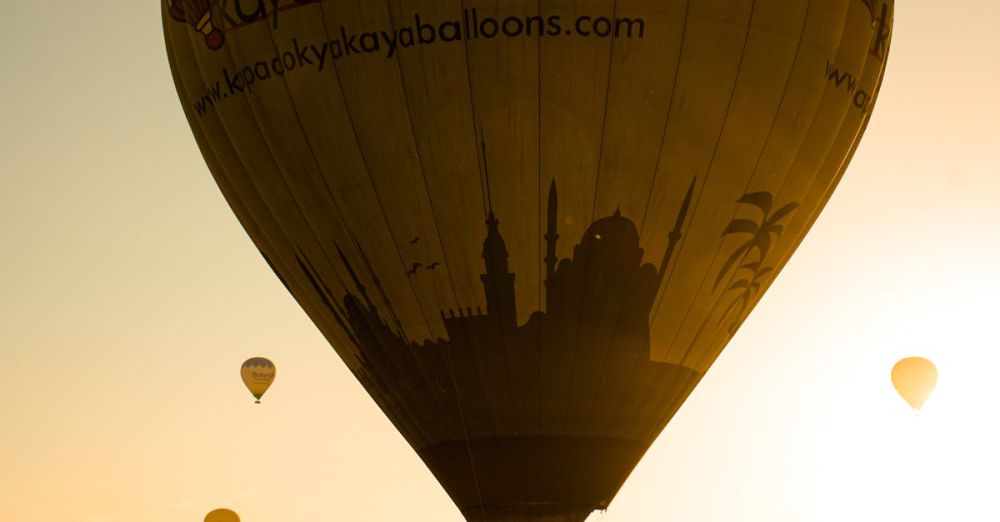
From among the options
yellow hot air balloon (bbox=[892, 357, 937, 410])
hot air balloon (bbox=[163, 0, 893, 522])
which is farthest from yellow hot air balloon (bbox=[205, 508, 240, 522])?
hot air balloon (bbox=[163, 0, 893, 522])

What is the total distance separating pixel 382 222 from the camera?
600 inches

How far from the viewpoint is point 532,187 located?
48.3ft

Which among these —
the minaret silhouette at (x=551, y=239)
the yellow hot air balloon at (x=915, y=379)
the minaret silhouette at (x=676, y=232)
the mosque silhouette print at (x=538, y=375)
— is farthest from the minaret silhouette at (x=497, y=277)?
the yellow hot air balloon at (x=915, y=379)

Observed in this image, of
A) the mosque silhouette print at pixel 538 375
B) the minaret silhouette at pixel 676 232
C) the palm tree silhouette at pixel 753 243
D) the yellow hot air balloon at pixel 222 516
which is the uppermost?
the yellow hot air balloon at pixel 222 516

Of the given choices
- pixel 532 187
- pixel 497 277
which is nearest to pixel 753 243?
pixel 532 187

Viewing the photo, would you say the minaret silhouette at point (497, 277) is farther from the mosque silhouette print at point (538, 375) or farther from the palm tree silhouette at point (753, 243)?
the palm tree silhouette at point (753, 243)

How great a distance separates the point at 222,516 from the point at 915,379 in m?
14.6

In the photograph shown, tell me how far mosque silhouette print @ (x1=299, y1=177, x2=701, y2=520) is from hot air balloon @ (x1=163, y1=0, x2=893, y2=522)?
0.02 meters

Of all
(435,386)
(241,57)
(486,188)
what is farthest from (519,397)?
(241,57)

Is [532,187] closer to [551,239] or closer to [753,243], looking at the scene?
[551,239]

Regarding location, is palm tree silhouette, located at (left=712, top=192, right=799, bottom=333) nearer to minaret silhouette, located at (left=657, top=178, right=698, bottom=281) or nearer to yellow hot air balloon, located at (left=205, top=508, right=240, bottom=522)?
minaret silhouette, located at (left=657, top=178, right=698, bottom=281)

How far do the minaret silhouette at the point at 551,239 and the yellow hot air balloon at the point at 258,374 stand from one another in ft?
47.1

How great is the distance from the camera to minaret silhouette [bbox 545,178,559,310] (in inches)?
581

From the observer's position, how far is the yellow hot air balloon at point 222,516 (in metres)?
32.2
